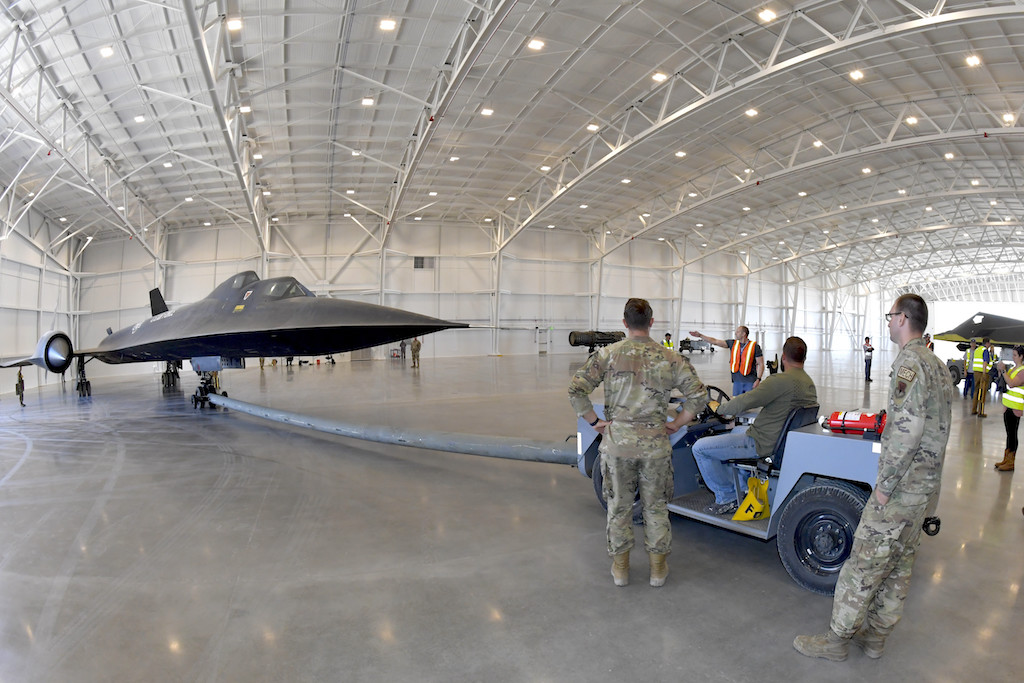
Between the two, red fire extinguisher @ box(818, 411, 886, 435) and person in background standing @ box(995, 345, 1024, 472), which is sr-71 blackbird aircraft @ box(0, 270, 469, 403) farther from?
person in background standing @ box(995, 345, 1024, 472)

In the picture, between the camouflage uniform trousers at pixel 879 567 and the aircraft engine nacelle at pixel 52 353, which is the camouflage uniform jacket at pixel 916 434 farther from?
the aircraft engine nacelle at pixel 52 353

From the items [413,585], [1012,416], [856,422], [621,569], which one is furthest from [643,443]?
[1012,416]

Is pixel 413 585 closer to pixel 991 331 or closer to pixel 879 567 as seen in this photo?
pixel 879 567

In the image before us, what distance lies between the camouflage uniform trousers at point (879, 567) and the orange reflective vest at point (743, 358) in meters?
6.91

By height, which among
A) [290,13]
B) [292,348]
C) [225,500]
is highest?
[290,13]

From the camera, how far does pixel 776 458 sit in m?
3.77

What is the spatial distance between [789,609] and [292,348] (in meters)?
8.64

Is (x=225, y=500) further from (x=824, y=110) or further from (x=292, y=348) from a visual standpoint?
(x=824, y=110)

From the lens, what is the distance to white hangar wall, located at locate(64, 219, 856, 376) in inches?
1298

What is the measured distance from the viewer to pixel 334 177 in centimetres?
2653

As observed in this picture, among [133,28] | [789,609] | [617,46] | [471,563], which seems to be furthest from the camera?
[617,46]

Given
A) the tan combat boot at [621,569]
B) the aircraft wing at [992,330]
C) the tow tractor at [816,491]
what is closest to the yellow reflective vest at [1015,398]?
the tow tractor at [816,491]

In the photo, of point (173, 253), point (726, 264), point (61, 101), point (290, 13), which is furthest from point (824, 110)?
point (173, 253)

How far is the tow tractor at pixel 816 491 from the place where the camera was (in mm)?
3279
